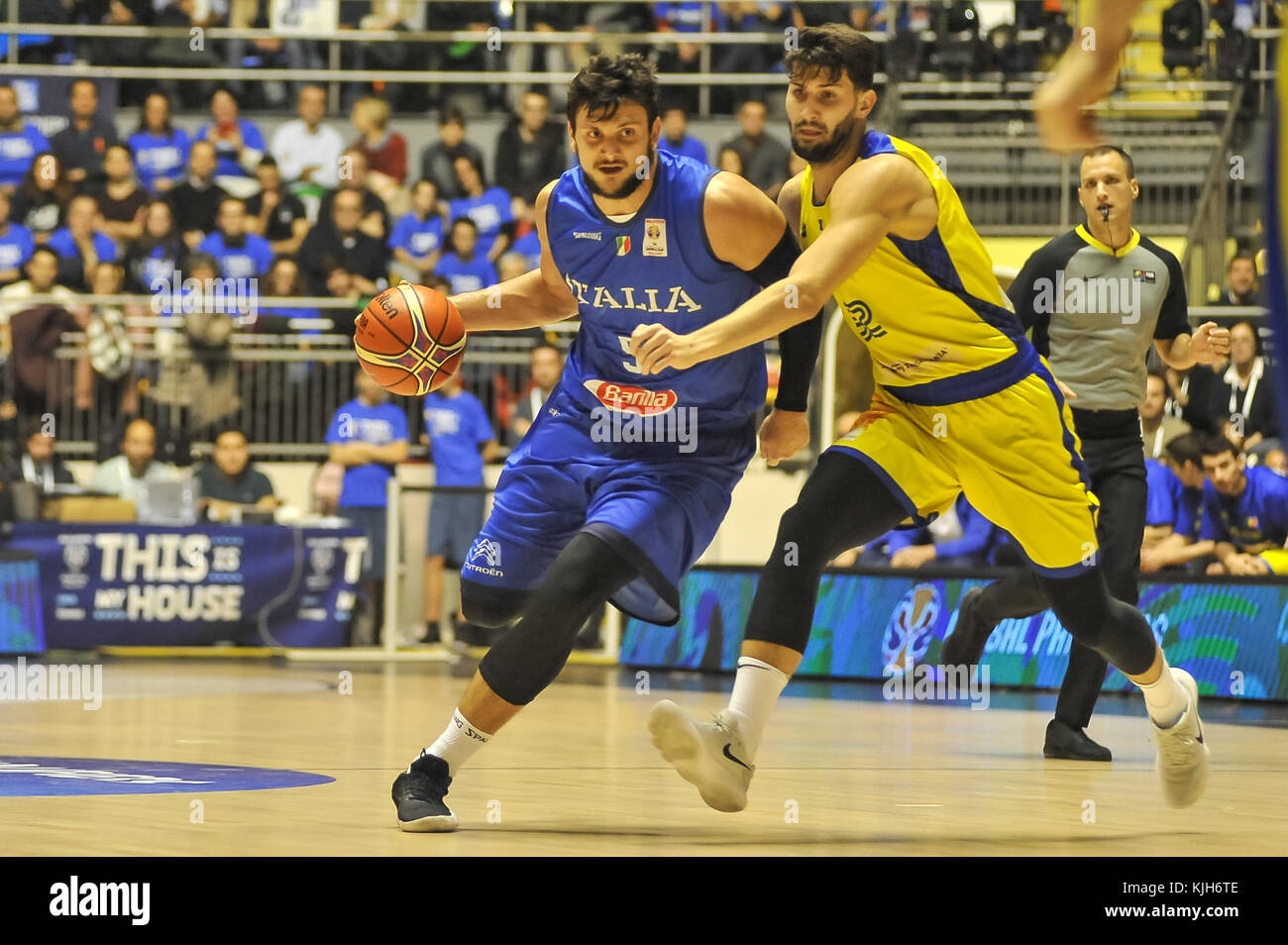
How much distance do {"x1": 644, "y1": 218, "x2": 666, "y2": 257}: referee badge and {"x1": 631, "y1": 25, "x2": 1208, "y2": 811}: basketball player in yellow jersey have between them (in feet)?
0.93

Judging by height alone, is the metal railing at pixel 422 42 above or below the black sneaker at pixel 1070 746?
above

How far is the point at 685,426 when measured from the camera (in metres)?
5.26

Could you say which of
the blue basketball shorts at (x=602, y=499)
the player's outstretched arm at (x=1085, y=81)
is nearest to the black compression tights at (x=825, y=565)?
the blue basketball shorts at (x=602, y=499)

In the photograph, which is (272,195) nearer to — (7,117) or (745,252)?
(7,117)

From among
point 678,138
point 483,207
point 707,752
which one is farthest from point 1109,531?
A: point 483,207

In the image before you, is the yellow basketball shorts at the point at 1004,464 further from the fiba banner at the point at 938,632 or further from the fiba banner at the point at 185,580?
the fiba banner at the point at 185,580

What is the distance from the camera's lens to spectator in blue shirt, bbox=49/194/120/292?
15273mm

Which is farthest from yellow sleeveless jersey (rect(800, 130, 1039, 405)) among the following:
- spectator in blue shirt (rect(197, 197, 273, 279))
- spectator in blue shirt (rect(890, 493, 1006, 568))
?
spectator in blue shirt (rect(197, 197, 273, 279))

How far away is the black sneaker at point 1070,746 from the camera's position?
722 cm

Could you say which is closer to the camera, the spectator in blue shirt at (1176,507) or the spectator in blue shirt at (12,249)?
the spectator in blue shirt at (1176,507)

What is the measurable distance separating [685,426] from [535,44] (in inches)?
503

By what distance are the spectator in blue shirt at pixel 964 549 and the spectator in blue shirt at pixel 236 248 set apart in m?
6.34

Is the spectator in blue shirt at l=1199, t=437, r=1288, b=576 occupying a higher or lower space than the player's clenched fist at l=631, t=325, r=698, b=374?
lower

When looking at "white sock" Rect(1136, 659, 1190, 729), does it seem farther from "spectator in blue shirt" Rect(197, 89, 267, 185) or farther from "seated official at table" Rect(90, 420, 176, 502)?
"spectator in blue shirt" Rect(197, 89, 267, 185)
